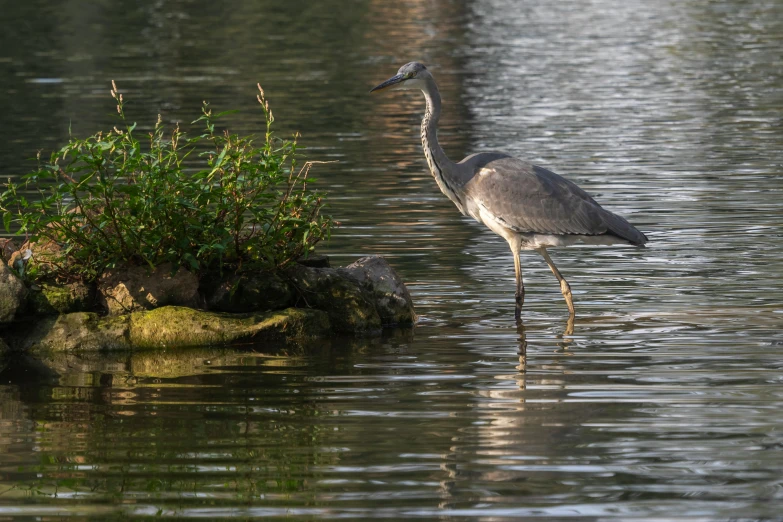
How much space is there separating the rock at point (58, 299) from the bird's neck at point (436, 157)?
131 inches

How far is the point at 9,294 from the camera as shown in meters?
10.6

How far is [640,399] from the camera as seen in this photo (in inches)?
352

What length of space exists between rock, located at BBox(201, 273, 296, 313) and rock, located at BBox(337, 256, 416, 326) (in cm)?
63

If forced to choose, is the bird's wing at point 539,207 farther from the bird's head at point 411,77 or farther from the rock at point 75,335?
the rock at point 75,335

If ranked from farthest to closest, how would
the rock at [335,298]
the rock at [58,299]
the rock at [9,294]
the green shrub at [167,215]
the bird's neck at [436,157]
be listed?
the bird's neck at [436,157] < the rock at [335,298] < the rock at [58,299] < the green shrub at [167,215] < the rock at [9,294]

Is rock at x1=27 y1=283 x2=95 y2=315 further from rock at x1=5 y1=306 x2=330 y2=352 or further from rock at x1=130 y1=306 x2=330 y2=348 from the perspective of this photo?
rock at x1=130 y1=306 x2=330 y2=348

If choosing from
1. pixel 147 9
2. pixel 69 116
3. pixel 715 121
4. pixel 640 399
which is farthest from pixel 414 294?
pixel 147 9

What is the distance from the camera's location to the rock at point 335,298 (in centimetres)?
1138

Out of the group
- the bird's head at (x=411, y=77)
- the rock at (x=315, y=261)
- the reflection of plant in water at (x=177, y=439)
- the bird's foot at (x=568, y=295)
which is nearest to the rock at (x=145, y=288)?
the reflection of plant in water at (x=177, y=439)

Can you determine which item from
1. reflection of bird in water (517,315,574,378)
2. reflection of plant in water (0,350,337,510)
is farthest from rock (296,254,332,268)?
reflection of bird in water (517,315,574,378)

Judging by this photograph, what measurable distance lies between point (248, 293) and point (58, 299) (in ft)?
5.21

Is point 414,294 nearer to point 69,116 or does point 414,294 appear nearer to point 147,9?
point 69,116

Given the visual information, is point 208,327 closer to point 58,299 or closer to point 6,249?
point 58,299

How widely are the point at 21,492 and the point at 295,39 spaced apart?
3606 centimetres
